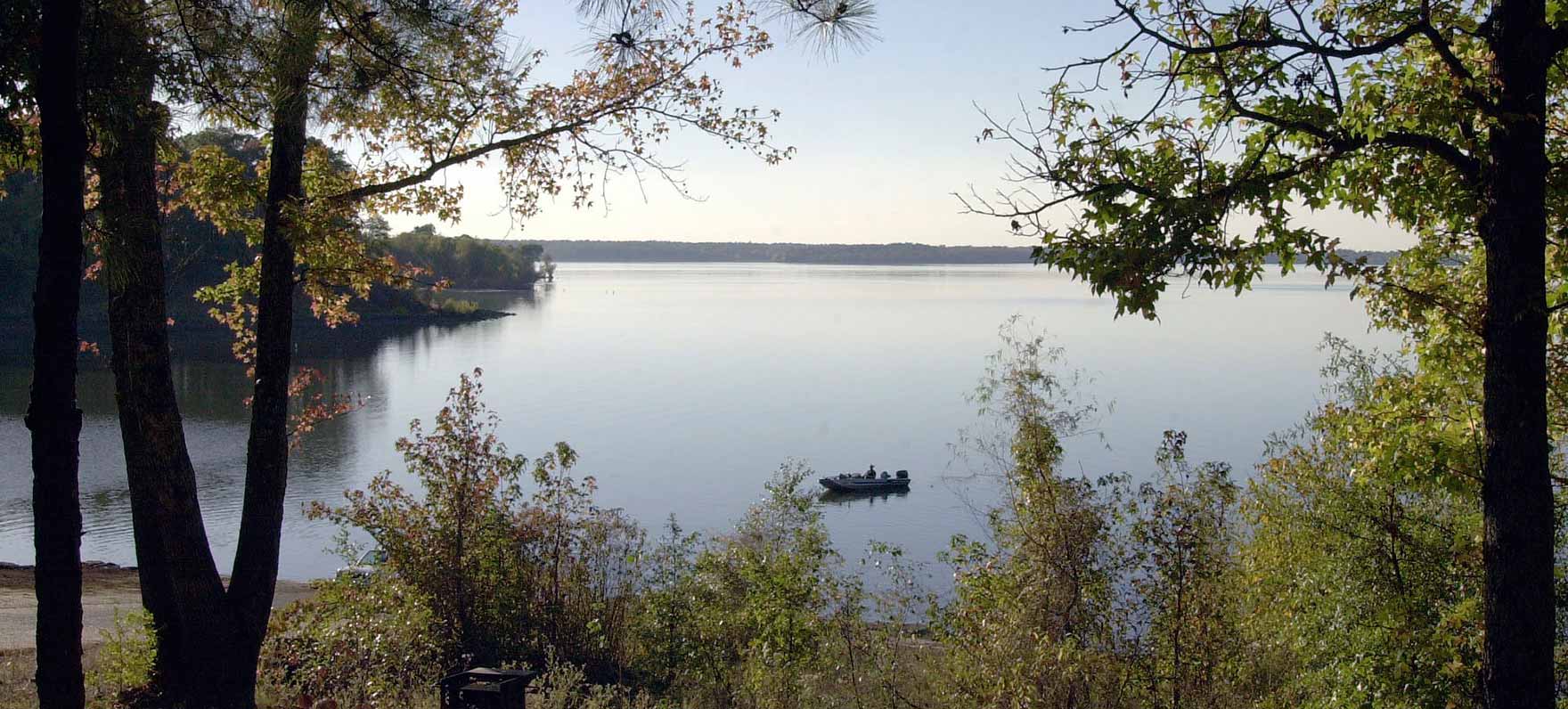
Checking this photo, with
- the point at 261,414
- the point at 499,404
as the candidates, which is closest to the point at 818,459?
the point at 499,404

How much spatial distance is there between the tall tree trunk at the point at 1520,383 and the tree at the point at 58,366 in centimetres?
589

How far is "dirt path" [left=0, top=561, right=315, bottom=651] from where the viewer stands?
11712 mm

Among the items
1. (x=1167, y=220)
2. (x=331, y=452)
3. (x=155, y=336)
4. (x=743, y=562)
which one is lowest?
(x=331, y=452)

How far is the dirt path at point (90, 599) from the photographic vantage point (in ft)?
38.4

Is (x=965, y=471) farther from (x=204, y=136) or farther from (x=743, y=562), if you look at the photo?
(x=204, y=136)

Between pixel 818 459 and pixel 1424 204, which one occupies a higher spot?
pixel 1424 204

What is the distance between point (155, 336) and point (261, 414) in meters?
0.85

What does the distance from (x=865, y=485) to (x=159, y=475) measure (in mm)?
20536

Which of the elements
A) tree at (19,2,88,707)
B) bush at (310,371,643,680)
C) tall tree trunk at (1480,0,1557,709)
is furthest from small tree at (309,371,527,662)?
tall tree trunk at (1480,0,1557,709)

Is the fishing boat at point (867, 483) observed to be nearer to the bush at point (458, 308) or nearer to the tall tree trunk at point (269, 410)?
the tall tree trunk at point (269, 410)

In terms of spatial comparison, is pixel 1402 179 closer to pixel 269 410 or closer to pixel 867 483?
pixel 269 410

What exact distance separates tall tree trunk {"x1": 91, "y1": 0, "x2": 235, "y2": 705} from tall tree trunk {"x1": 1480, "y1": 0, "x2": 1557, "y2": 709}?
7.46 metres

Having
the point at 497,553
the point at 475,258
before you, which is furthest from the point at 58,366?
the point at 475,258

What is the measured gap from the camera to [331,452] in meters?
31.8
